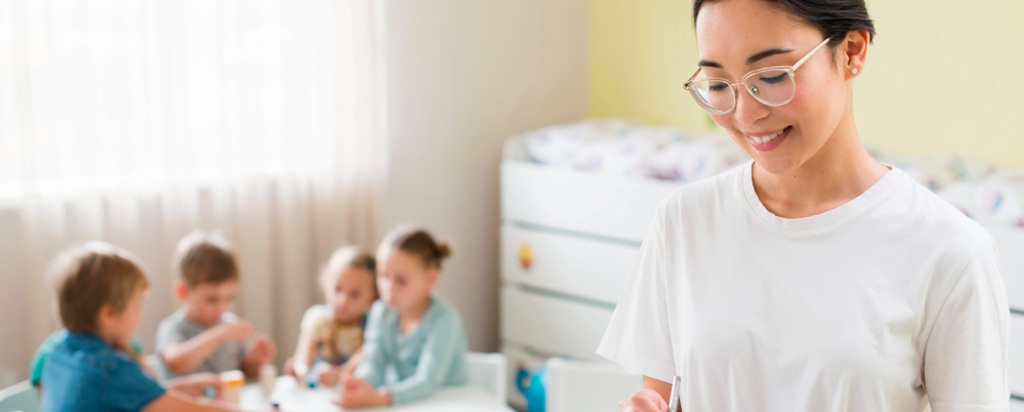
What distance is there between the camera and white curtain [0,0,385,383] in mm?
2861

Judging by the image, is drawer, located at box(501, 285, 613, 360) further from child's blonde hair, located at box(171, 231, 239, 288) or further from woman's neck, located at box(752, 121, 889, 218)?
woman's neck, located at box(752, 121, 889, 218)

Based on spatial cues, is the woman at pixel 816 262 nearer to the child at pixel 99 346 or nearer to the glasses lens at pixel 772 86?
the glasses lens at pixel 772 86

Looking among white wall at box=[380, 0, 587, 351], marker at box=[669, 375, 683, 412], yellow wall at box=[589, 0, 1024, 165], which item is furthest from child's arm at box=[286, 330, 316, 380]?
marker at box=[669, 375, 683, 412]

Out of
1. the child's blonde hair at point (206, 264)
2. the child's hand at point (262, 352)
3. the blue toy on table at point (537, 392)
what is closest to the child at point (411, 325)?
the child's hand at point (262, 352)

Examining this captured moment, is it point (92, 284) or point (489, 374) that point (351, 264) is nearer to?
point (489, 374)

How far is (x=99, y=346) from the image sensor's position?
7.09 feet

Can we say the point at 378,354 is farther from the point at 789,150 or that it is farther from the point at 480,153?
the point at 789,150

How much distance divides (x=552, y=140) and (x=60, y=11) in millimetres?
1522

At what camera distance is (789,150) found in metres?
1.10

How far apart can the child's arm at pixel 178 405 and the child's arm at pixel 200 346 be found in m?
0.40

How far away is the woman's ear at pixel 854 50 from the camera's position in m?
1.11

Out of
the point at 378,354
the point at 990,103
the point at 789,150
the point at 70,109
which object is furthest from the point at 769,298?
the point at 70,109

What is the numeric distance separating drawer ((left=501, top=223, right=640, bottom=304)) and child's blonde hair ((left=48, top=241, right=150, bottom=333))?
1.44 meters

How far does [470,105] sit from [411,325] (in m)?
1.19
